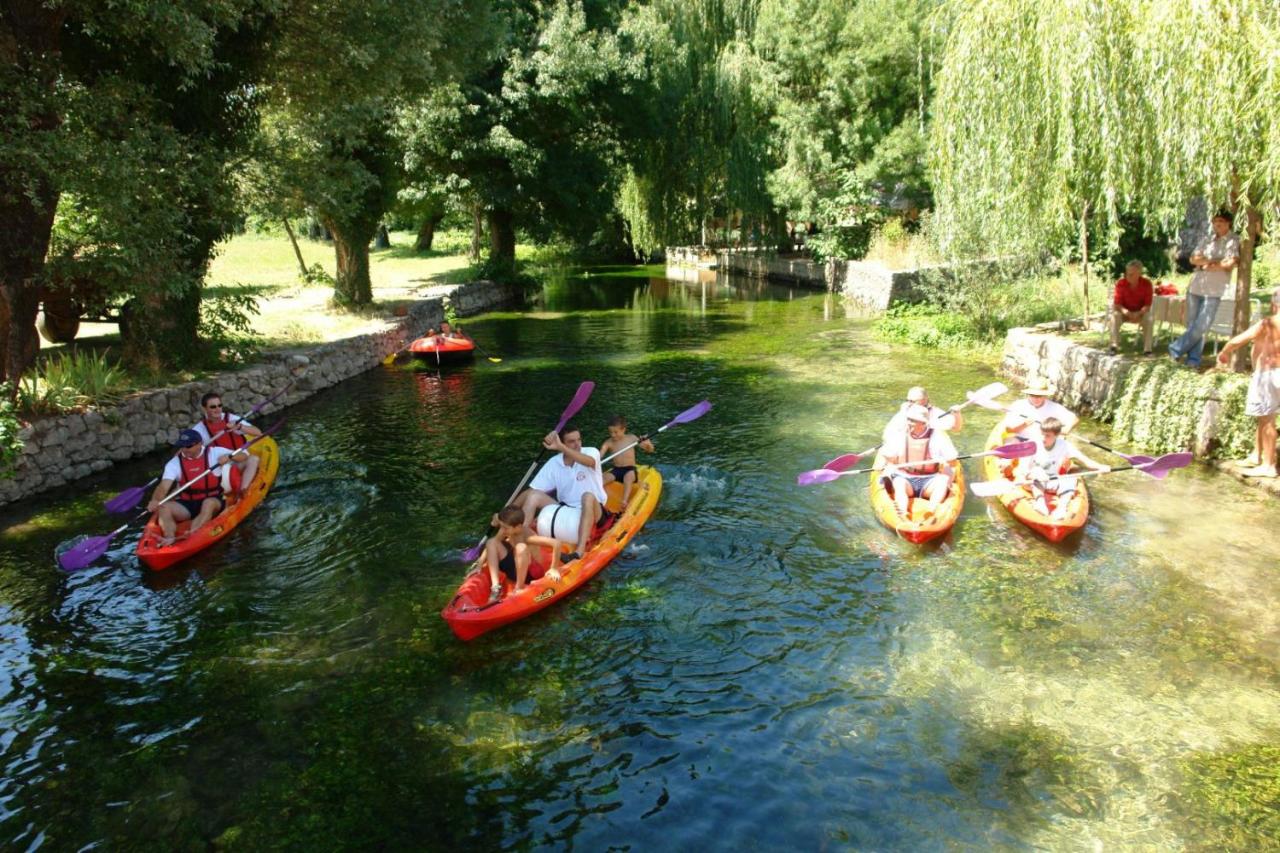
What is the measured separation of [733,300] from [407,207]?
34.8ft

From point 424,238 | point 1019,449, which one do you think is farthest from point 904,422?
point 424,238

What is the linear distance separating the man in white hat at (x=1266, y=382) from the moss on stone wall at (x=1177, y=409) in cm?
48

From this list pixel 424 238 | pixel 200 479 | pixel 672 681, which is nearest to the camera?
pixel 672 681

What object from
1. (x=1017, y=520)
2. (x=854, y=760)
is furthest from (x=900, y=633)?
(x=1017, y=520)

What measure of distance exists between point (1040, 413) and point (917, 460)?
1.40 meters

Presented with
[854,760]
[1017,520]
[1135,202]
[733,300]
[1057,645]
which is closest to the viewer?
[854,760]

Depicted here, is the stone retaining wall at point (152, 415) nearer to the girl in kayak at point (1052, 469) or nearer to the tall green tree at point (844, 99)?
the girl in kayak at point (1052, 469)

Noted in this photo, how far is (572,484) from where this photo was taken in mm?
8336

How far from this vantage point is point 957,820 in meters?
5.04

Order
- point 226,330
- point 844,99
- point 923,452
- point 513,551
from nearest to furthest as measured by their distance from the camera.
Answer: point 513,551
point 923,452
point 226,330
point 844,99

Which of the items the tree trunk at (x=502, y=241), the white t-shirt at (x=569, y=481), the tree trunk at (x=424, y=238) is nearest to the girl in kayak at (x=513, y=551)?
the white t-shirt at (x=569, y=481)

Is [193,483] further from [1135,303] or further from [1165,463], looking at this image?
[1135,303]

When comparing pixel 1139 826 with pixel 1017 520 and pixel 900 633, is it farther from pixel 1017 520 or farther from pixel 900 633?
pixel 1017 520

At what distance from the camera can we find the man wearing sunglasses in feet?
31.3
